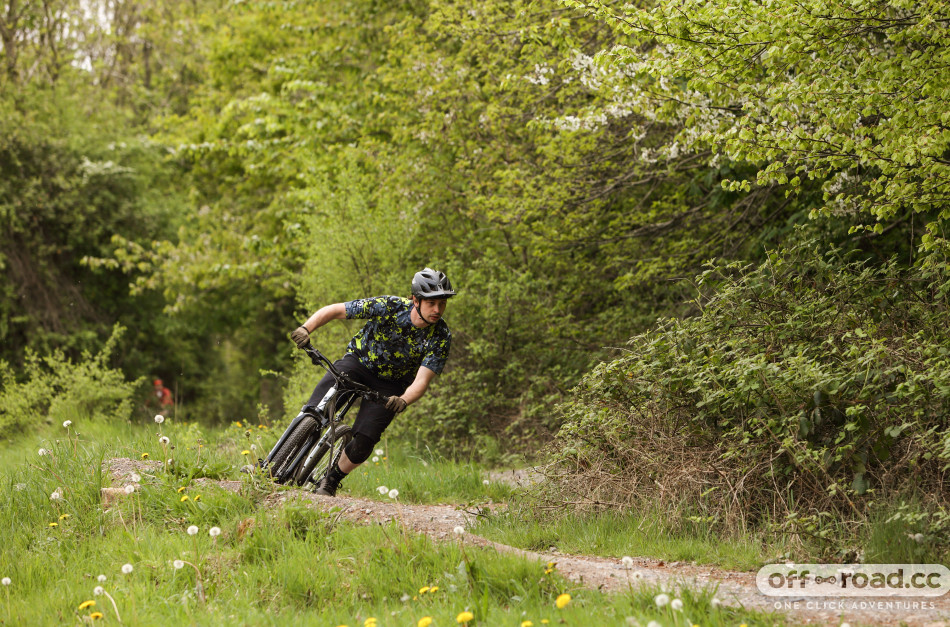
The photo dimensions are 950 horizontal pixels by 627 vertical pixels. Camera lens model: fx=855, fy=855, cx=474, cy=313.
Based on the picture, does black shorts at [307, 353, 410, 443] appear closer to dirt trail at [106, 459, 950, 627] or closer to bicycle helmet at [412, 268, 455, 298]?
dirt trail at [106, 459, 950, 627]

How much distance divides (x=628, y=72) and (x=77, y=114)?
17.8 metres

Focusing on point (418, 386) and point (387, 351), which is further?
point (387, 351)

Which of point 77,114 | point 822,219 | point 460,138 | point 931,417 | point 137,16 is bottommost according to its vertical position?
point 931,417

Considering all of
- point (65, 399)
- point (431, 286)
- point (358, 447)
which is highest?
point (431, 286)

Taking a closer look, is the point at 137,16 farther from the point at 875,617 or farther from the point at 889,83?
the point at 875,617

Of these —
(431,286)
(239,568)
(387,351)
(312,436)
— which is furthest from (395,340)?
(239,568)

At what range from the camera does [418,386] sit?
6.47 m

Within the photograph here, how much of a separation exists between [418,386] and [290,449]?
3.62 feet

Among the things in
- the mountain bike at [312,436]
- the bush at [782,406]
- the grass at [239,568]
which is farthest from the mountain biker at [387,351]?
the bush at [782,406]

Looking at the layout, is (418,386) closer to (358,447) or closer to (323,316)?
(358,447)

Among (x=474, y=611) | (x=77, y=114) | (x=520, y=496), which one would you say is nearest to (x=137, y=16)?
(x=77, y=114)

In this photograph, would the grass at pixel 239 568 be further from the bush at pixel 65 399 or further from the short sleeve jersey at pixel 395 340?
the bush at pixel 65 399

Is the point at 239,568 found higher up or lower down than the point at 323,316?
lower down

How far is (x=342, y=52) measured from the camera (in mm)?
17703
